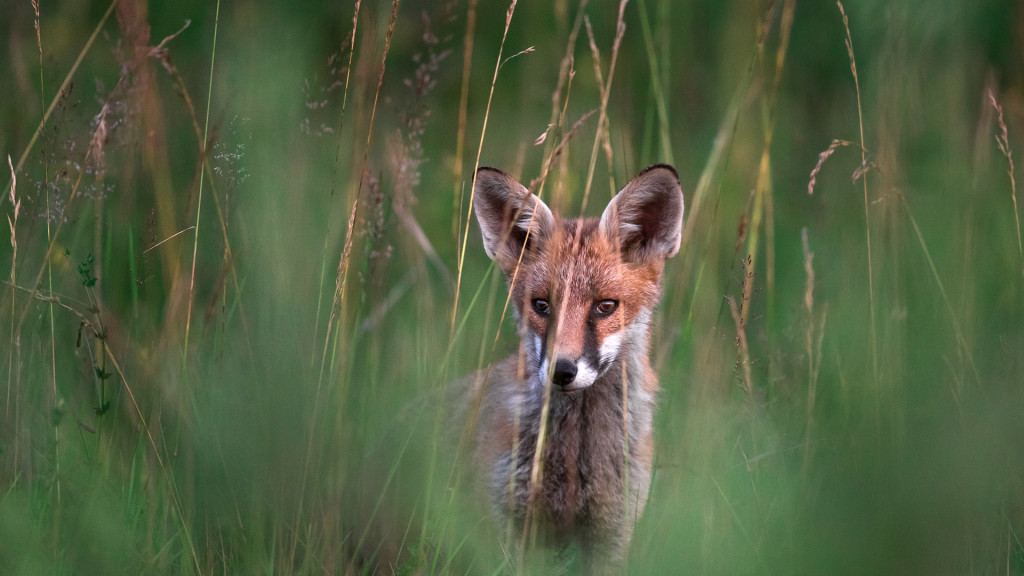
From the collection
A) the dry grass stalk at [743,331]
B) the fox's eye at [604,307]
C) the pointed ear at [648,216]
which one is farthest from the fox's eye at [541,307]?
the dry grass stalk at [743,331]

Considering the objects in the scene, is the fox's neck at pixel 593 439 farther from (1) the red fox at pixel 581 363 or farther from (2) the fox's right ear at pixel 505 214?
(2) the fox's right ear at pixel 505 214

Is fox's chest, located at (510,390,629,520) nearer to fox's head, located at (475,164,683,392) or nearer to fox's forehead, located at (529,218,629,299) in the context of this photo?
fox's head, located at (475,164,683,392)

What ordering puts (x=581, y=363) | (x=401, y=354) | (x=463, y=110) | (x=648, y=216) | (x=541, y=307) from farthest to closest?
(x=401, y=354) < (x=648, y=216) < (x=541, y=307) < (x=463, y=110) < (x=581, y=363)

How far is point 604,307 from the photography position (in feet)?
→ 12.4

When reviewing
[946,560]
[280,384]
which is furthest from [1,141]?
[946,560]

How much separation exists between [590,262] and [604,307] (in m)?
0.21

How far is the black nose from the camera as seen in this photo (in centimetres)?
329

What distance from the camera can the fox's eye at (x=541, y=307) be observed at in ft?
12.4

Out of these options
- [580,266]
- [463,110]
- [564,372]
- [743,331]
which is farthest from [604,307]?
[463,110]

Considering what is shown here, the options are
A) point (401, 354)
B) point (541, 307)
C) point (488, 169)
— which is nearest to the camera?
point (488, 169)

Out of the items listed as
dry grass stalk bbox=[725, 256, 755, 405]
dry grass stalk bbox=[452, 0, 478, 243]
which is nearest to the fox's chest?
dry grass stalk bbox=[725, 256, 755, 405]

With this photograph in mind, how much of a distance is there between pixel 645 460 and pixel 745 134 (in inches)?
146

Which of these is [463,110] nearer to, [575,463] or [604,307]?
[604,307]

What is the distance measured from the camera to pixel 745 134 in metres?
6.79
